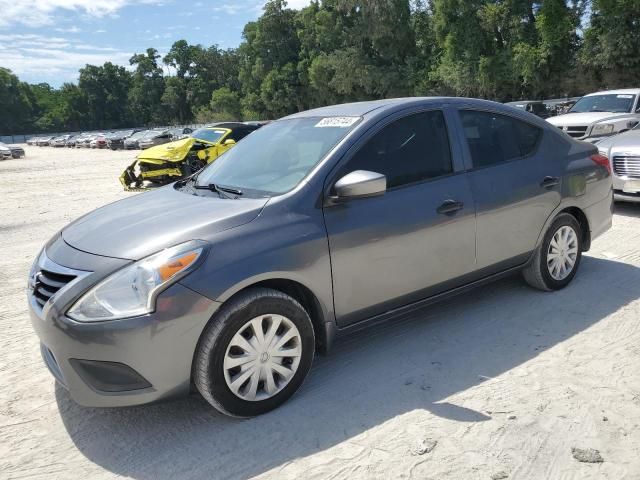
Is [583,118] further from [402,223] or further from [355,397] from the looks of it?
[355,397]

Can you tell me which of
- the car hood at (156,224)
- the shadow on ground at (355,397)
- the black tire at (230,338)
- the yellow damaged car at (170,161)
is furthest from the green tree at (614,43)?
the black tire at (230,338)

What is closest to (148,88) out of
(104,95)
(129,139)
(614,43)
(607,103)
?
(104,95)

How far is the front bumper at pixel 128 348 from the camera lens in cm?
268

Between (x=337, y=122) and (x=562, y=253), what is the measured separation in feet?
7.63

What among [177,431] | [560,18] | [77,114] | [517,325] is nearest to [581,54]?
[560,18]

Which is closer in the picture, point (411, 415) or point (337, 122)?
point (411, 415)

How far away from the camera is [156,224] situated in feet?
10.4

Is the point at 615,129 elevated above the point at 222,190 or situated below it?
below

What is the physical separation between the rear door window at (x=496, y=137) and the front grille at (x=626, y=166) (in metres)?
3.51

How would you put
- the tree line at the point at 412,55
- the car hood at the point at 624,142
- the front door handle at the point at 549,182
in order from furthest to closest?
the tree line at the point at 412,55 → the car hood at the point at 624,142 → the front door handle at the point at 549,182

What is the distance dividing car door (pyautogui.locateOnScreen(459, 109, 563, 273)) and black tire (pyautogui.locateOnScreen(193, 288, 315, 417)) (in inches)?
65.7

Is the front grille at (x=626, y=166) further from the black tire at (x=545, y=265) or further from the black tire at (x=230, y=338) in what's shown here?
the black tire at (x=230, y=338)

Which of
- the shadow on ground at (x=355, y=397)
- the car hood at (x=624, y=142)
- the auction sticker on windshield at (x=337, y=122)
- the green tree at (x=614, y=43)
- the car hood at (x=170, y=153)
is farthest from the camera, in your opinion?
the green tree at (x=614, y=43)

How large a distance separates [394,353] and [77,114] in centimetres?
12131
